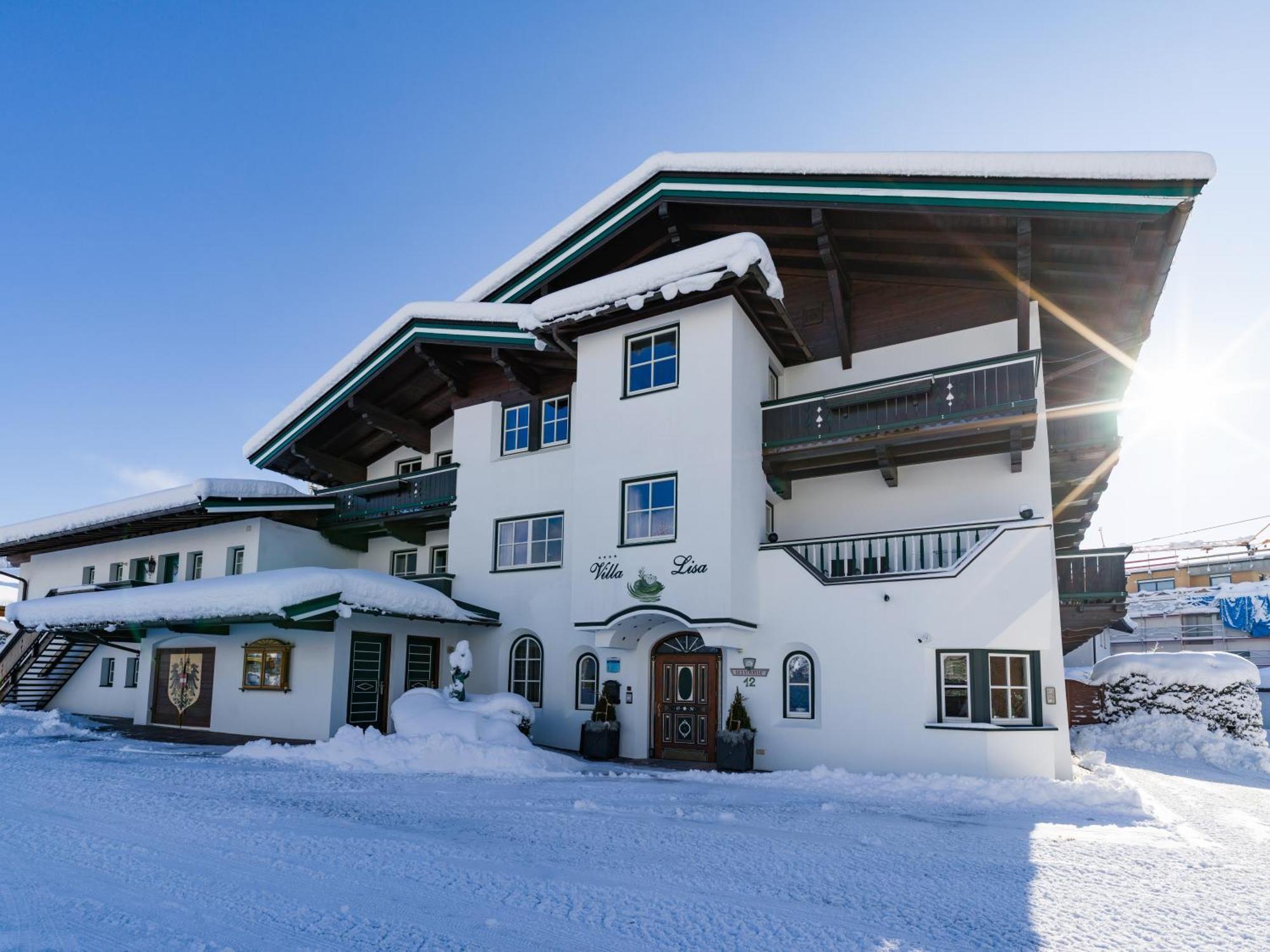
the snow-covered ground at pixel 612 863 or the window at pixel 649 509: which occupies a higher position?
the window at pixel 649 509

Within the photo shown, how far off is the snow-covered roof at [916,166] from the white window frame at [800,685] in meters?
8.33

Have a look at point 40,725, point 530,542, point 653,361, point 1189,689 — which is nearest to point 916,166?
point 653,361

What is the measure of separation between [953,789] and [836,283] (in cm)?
914

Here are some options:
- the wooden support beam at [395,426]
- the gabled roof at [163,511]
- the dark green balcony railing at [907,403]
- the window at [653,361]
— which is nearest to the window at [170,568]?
the gabled roof at [163,511]

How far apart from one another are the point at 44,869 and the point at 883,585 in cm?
1174

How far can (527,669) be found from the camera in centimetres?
1856

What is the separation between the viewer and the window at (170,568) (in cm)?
2448

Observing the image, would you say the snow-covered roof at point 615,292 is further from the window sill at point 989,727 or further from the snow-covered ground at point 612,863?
the snow-covered ground at point 612,863

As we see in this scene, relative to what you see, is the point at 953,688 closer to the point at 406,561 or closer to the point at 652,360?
the point at 652,360

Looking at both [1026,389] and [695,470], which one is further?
[695,470]

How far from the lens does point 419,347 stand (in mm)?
20156

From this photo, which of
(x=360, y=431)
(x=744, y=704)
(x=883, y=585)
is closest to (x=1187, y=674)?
(x=883, y=585)

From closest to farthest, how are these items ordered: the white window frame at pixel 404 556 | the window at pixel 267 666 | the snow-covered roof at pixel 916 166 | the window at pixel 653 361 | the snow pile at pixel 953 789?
the snow pile at pixel 953 789 < the snow-covered roof at pixel 916 166 < the window at pixel 653 361 < the window at pixel 267 666 < the white window frame at pixel 404 556

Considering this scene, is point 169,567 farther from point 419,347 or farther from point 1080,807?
point 1080,807
